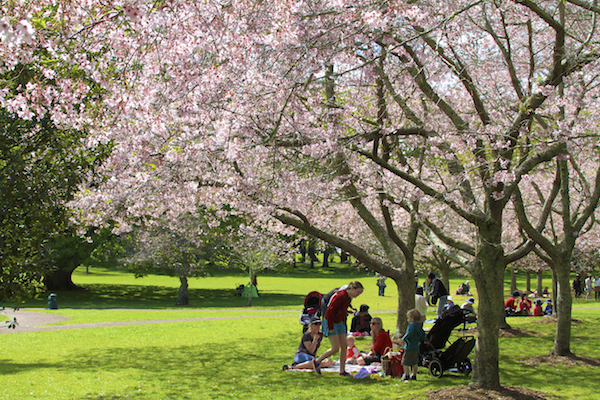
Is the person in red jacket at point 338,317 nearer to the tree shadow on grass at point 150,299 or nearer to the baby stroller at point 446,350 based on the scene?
the baby stroller at point 446,350

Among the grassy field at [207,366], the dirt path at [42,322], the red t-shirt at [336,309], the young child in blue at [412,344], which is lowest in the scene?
the dirt path at [42,322]

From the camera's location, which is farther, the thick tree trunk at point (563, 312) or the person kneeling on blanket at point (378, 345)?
the thick tree trunk at point (563, 312)

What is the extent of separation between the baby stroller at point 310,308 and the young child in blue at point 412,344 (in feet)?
10.9

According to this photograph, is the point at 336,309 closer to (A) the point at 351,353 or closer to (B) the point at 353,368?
(B) the point at 353,368

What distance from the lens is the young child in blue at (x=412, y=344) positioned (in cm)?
837

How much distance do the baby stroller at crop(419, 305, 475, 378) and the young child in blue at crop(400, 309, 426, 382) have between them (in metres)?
0.54

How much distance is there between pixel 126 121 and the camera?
6801mm

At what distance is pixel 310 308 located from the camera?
40.0 feet

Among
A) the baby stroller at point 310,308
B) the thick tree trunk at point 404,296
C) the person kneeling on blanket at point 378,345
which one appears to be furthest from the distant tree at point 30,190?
the thick tree trunk at point 404,296

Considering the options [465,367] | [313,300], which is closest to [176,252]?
[313,300]

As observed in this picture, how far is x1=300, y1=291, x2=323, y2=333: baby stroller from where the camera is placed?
1169 cm

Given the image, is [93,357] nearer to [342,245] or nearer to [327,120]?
[342,245]

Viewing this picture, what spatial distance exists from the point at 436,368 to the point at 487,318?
2.14m

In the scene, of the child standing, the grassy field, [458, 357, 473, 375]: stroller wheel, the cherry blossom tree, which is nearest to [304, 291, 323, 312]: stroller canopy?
the grassy field
